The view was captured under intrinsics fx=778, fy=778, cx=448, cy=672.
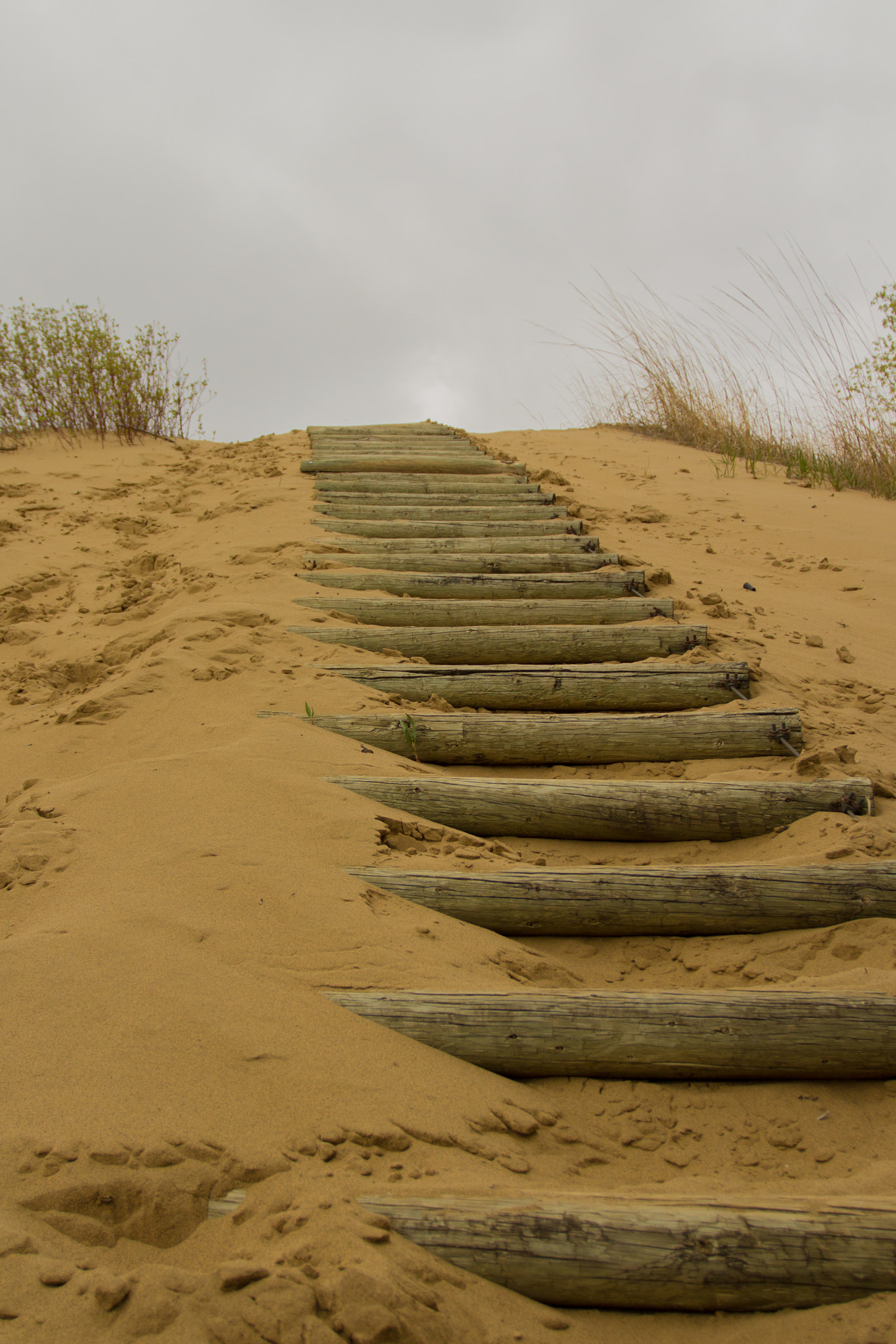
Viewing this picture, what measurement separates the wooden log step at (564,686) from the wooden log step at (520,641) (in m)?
0.31

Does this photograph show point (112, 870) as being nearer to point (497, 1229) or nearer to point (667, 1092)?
point (497, 1229)

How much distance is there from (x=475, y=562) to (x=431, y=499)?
4.63 ft

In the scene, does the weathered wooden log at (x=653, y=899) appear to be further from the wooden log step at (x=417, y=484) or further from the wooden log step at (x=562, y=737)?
the wooden log step at (x=417, y=484)

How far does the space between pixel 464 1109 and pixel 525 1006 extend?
244 millimetres

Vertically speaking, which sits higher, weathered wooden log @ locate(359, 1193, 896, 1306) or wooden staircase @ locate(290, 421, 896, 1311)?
wooden staircase @ locate(290, 421, 896, 1311)

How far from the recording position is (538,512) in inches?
198

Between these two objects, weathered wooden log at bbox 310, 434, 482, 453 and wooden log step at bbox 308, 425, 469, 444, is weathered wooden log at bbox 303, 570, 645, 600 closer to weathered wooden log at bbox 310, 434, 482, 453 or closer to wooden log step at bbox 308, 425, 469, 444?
weathered wooden log at bbox 310, 434, 482, 453

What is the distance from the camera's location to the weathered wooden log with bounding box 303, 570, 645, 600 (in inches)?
145

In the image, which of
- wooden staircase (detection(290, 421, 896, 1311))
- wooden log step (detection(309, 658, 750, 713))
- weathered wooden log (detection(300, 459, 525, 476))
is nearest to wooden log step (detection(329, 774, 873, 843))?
wooden staircase (detection(290, 421, 896, 1311))

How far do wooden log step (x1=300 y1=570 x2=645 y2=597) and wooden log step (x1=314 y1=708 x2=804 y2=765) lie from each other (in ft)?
3.92

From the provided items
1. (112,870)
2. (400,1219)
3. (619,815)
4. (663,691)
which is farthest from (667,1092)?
(663,691)

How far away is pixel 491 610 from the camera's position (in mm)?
3424

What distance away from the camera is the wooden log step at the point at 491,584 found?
3.67 metres

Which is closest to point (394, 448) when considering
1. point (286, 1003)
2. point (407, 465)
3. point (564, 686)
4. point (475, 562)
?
point (407, 465)
